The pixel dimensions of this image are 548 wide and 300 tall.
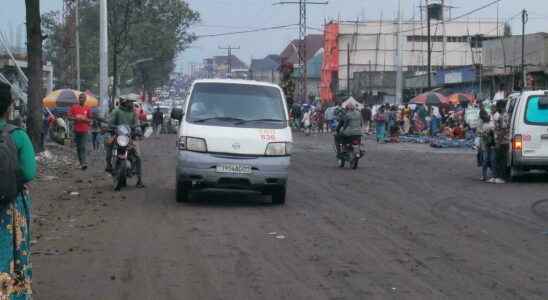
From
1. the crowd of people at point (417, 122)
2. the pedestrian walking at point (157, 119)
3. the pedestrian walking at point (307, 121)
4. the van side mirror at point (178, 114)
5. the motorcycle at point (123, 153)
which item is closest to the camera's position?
the van side mirror at point (178, 114)

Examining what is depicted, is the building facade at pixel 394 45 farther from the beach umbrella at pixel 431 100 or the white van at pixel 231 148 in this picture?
the white van at pixel 231 148

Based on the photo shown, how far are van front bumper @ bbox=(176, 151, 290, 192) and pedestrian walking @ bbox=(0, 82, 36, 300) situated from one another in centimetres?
810

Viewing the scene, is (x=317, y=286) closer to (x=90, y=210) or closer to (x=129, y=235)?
(x=129, y=235)

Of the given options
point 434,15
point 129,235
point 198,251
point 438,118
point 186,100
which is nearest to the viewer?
point 198,251

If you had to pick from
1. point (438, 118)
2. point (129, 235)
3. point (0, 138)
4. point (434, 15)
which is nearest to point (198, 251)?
point (129, 235)

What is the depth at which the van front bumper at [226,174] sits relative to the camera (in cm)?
1414

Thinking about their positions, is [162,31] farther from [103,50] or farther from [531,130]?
[531,130]

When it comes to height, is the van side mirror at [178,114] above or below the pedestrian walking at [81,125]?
above

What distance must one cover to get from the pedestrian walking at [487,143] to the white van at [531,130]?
499mm

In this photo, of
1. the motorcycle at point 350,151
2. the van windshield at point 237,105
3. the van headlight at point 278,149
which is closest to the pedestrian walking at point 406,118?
the motorcycle at point 350,151

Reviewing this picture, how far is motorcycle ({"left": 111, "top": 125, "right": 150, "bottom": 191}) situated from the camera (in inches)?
650

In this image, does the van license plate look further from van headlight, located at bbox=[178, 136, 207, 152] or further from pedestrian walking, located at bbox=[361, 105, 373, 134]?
pedestrian walking, located at bbox=[361, 105, 373, 134]

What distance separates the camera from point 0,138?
5.62 meters

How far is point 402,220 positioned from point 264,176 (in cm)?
243
